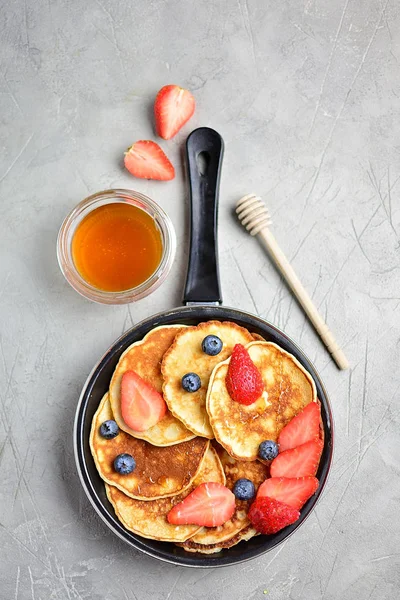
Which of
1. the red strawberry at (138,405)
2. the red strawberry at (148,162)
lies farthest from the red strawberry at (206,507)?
the red strawberry at (148,162)

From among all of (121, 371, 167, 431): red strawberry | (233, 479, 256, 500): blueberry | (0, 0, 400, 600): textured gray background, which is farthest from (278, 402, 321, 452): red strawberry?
(121, 371, 167, 431): red strawberry

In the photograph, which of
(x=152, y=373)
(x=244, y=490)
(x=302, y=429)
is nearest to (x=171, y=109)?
(x=152, y=373)

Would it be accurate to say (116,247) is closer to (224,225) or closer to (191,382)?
(224,225)

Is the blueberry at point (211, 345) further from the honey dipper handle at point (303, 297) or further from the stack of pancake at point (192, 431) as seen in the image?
the honey dipper handle at point (303, 297)

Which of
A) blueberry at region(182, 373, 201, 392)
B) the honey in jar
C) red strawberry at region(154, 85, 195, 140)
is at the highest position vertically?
red strawberry at region(154, 85, 195, 140)

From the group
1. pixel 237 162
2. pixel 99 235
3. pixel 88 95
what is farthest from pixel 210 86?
pixel 99 235

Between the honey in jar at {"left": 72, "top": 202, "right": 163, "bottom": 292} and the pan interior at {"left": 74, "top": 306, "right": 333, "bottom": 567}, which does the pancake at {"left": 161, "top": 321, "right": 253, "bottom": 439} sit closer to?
the pan interior at {"left": 74, "top": 306, "right": 333, "bottom": 567}
